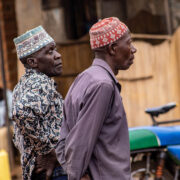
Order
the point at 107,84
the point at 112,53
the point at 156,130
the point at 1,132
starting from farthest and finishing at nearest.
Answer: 1. the point at 1,132
2. the point at 156,130
3. the point at 112,53
4. the point at 107,84

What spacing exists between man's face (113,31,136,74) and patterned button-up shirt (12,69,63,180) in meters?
0.65

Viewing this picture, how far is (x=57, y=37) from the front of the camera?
7.48m

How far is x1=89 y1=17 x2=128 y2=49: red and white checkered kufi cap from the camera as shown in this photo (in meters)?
2.98

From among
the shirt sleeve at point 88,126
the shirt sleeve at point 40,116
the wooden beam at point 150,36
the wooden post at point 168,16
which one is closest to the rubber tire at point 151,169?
the shirt sleeve at point 40,116

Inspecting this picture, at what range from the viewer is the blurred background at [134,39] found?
7.23 metres

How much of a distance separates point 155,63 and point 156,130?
2.38 meters

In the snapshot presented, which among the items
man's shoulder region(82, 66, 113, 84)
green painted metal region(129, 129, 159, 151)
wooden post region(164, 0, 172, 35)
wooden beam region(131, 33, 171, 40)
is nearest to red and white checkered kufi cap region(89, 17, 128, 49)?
man's shoulder region(82, 66, 113, 84)

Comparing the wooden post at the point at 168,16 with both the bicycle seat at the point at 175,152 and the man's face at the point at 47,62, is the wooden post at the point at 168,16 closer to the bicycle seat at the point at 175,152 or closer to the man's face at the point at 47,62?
the bicycle seat at the point at 175,152

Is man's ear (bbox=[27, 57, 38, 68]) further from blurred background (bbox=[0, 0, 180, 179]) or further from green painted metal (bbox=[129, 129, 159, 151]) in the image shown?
blurred background (bbox=[0, 0, 180, 179])

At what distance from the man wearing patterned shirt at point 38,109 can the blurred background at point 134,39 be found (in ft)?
11.3

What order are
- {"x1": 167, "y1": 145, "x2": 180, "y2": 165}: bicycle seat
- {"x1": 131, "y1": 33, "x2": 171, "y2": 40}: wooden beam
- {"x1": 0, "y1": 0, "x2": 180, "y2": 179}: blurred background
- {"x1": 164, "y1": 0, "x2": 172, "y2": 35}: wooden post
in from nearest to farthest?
{"x1": 167, "y1": 145, "x2": 180, "y2": 165}: bicycle seat, {"x1": 131, "y1": 33, "x2": 171, "y2": 40}: wooden beam, {"x1": 0, "y1": 0, "x2": 180, "y2": 179}: blurred background, {"x1": 164, "y1": 0, "x2": 172, "y2": 35}: wooden post

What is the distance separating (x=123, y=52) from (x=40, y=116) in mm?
763

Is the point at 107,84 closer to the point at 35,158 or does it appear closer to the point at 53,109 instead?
the point at 53,109

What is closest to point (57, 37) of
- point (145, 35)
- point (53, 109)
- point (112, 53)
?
point (145, 35)
